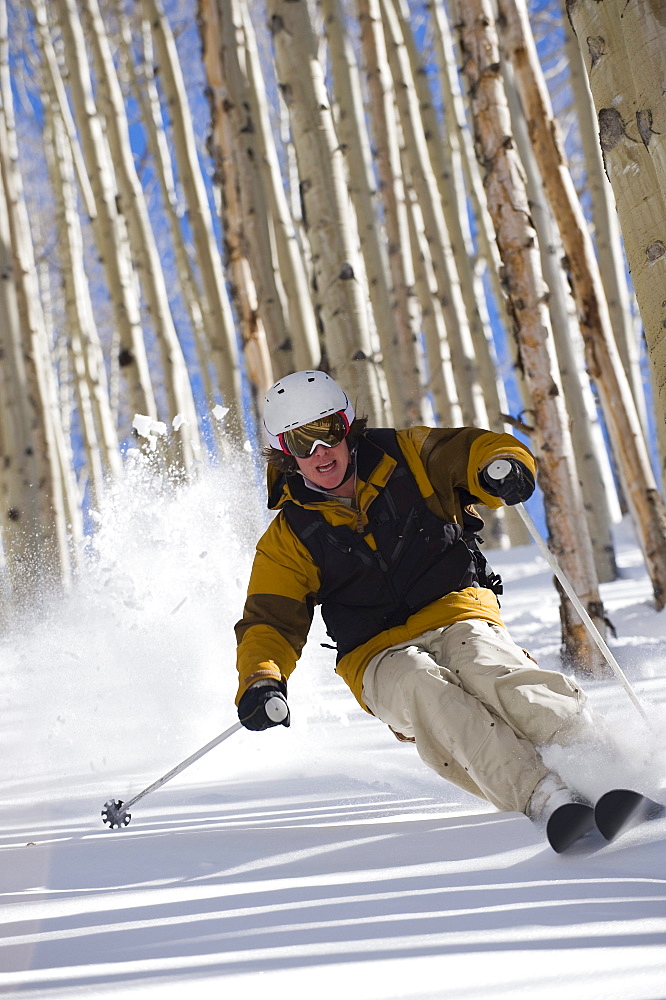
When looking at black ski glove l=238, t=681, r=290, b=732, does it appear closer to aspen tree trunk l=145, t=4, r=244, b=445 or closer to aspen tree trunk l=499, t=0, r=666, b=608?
aspen tree trunk l=499, t=0, r=666, b=608

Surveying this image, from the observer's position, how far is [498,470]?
2.71 meters

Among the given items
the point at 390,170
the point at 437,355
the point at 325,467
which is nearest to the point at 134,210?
the point at 390,170

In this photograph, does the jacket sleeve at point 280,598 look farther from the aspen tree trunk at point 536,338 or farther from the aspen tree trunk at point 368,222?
the aspen tree trunk at point 368,222

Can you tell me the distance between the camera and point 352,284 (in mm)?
4953

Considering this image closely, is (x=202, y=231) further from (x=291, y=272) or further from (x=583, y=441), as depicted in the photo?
(x=583, y=441)

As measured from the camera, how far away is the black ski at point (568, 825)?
1.96 metres

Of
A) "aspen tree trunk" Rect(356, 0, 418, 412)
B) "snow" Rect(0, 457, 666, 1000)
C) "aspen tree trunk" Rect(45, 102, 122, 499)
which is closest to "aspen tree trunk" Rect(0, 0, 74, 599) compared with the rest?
"snow" Rect(0, 457, 666, 1000)

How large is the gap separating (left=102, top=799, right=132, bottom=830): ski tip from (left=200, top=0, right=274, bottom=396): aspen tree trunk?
15.3 feet

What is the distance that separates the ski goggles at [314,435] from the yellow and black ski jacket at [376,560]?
12 centimetres

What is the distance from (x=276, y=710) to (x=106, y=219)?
336 inches

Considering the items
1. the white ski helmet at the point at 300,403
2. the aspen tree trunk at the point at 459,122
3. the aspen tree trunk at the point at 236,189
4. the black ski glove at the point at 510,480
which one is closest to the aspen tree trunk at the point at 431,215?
the aspen tree trunk at the point at 459,122

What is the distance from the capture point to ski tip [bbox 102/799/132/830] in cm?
282

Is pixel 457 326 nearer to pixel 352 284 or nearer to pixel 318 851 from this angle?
pixel 352 284

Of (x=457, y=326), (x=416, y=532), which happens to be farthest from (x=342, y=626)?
(x=457, y=326)
